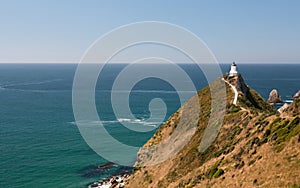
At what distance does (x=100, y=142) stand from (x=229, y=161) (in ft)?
161

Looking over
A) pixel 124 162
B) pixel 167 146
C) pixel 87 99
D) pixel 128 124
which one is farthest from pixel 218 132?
pixel 87 99

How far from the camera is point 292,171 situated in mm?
26906

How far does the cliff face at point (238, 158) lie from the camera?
29075 millimetres

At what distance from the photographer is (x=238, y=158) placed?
35375 millimetres

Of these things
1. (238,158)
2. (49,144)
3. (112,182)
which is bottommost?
(112,182)

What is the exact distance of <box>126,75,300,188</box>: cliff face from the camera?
95.4ft

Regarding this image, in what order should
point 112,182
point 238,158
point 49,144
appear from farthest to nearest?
point 49,144
point 112,182
point 238,158

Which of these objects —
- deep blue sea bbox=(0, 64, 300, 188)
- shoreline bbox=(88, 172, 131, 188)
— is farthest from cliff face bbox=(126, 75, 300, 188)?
deep blue sea bbox=(0, 64, 300, 188)

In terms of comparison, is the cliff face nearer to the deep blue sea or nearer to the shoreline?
the shoreline

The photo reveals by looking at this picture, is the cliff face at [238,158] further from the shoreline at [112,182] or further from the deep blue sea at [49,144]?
the deep blue sea at [49,144]

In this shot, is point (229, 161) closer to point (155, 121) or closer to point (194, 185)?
point (194, 185)

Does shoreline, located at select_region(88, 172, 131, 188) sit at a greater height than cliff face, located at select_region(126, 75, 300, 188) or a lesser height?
lesser

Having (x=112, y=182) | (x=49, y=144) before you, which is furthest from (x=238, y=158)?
(x=49, y=144)

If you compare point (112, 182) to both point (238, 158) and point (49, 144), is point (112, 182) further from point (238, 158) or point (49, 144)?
point (238, 158)
